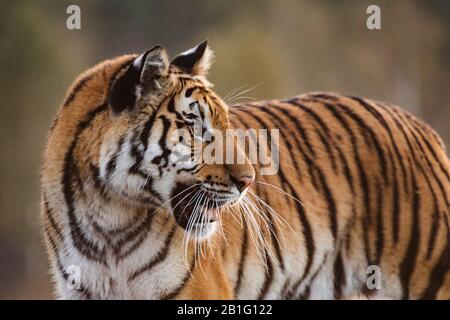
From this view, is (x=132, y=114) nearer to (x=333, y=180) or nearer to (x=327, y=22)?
(x=333, y=180)

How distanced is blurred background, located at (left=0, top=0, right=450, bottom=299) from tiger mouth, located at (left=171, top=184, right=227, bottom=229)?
250 centimetres

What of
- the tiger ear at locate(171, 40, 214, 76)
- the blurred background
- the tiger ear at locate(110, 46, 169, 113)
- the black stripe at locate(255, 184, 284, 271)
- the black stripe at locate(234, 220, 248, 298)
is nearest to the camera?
the tiger ear at locate(110, 46, 169, 113)

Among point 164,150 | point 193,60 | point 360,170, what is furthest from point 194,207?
point 360,170

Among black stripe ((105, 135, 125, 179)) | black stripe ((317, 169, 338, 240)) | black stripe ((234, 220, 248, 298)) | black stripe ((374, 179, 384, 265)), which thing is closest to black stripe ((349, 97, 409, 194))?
black stripe ((374, 179, 384, 265))

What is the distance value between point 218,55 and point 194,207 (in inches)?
142

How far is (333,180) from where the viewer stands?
143 inches

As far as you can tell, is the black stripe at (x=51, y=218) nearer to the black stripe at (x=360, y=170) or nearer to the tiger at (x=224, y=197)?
the tiger at (x=224, y=197)

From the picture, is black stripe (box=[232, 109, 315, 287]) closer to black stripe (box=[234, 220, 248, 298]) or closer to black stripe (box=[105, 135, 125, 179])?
black stripe (box=[234, 220, 248, 298])

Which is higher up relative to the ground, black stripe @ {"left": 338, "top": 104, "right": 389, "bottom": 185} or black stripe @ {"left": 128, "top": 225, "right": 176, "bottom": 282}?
black stripe @ {"left": 338, "top": 104, "right": 389, "bottom": 185}

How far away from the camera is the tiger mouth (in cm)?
293

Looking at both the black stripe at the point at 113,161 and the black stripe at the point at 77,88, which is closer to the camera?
the black stripe at the point at 113,161

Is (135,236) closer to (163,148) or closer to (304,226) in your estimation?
(163,148)

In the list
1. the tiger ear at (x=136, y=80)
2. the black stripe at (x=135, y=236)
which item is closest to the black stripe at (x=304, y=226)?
the black stripe at (x=135, y=236)

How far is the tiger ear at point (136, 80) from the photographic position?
2.86 metres
